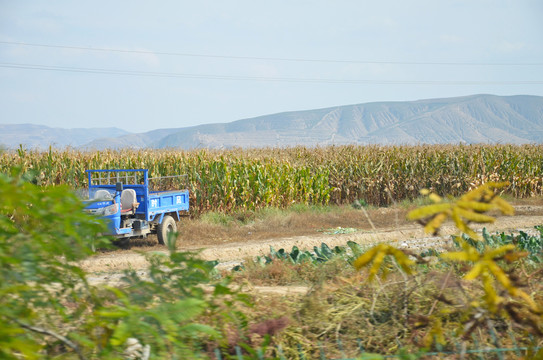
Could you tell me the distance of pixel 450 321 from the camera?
2914 mm

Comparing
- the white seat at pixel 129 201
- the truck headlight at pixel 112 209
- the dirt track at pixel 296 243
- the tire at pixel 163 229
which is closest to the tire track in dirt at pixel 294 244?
the dirt track at pixel 296 243

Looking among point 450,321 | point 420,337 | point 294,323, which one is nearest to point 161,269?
point 294,323

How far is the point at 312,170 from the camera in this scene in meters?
21.5

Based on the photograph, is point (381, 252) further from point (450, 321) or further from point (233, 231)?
point (233, 231)

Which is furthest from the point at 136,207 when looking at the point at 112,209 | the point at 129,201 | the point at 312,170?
the point at 312,170

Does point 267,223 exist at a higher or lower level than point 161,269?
lower

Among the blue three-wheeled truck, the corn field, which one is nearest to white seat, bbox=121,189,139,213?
the blue three-wheeled truck

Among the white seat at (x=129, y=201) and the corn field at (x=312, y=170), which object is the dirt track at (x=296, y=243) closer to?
the white seat at (x=129, y=201)

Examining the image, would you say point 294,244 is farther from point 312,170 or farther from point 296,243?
point 312,170

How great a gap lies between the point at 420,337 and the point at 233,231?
1216 centimetres

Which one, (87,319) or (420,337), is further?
(420,337)

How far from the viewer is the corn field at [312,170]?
16328mm

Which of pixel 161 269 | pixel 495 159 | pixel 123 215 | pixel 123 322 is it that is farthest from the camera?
pixel 495 159

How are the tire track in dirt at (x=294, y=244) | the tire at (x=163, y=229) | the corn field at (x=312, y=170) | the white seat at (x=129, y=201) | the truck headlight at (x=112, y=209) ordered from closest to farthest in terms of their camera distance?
the truck headlight at (x=112, y=209), the tire track in dirt at (x=294, y=244), the white seat at (x=129, y=201), the tire at (x=163, y=229), the corn field at (x=312, y=170)
